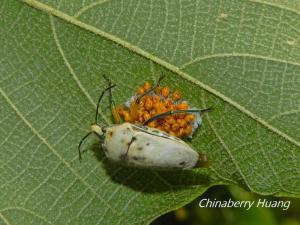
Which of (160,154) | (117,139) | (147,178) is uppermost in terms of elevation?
(117,139)

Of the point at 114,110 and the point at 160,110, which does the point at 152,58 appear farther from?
the point at 114,110

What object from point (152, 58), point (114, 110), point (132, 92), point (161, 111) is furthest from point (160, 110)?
point (152, 58)

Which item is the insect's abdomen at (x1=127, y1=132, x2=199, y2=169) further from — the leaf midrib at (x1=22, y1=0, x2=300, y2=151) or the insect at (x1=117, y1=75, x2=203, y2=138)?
the leaf midrib at (x1=22, y1=0, x2=300, y2=151)

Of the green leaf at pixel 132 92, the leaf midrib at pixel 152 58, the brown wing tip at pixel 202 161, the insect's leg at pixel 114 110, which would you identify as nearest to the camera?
the green leaf at pixel 132 92

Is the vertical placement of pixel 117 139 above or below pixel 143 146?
above

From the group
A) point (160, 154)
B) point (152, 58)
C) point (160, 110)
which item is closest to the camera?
point (152, 58)

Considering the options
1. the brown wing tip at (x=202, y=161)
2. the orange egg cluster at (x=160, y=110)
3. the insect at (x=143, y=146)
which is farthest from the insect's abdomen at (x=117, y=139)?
the brown wing tip at (x=202, y=161)

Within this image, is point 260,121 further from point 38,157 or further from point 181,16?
point 38,157

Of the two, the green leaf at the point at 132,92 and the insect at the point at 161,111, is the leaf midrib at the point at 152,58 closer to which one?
the green leaf at the point at 132,92
